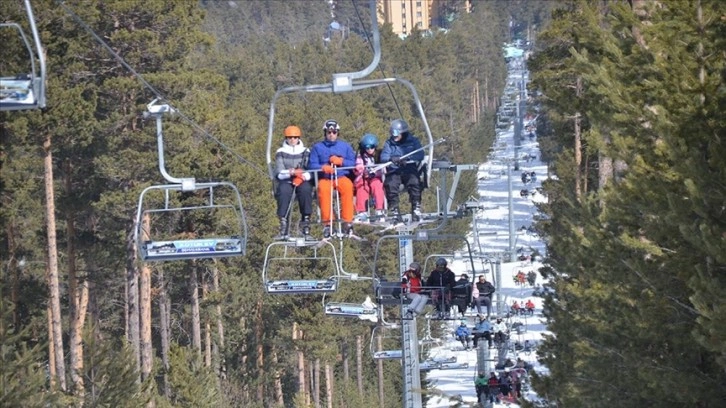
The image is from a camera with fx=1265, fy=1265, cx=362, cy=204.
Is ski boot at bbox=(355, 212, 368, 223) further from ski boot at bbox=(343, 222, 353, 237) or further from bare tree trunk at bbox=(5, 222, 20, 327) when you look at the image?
bare tree trunk at bbox=(5, 222, 20, 327)

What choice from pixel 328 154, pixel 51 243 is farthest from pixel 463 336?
pixel 328 154

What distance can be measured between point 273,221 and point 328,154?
29.0 meters

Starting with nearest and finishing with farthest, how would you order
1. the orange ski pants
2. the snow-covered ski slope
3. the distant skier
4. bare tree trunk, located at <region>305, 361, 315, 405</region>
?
the orange ski pants → the distant skier → bare tree trunk, located at <region>305, 361, 315, 405</region> → the snow-covered ski slope

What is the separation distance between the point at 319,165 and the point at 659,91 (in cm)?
486

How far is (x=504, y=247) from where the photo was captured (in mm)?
89500

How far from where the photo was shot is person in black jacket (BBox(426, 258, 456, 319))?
1956cm

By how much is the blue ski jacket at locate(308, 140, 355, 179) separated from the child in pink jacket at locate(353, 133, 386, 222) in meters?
0.23

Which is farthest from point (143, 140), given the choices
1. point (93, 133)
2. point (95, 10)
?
point (95, 10)

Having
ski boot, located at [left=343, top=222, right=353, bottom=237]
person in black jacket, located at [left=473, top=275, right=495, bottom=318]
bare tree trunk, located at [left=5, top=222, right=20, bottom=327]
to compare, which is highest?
ski boot, located at [left=343, top=222, right=353, bottom=237]

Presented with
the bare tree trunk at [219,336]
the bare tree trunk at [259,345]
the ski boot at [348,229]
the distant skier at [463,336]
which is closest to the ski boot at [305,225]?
the ski boot at [348,229]

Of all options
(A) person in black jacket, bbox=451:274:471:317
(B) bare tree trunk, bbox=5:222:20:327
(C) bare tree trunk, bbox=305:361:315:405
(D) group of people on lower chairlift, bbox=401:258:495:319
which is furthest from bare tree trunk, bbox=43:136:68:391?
(C) bare tree trunk, bbox=305:361:315:405

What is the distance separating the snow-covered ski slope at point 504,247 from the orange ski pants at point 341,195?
13.5m

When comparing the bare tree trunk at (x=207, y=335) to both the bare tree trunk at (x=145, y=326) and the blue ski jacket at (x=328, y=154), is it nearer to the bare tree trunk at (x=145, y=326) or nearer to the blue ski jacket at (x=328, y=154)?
the bare tree trunk at (x=145, y=326)

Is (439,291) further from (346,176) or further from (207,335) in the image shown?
(207,335)
